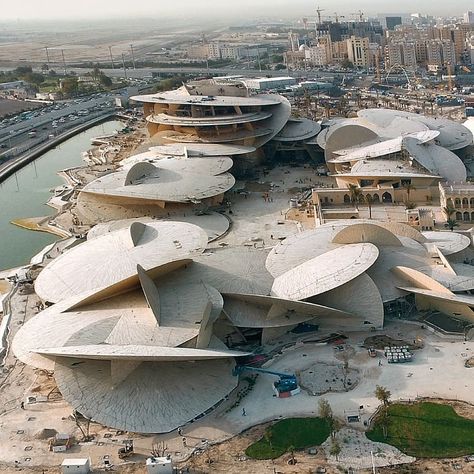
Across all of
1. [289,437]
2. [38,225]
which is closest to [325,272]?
[289,437]

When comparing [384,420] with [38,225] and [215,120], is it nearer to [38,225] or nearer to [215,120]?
[38,225]

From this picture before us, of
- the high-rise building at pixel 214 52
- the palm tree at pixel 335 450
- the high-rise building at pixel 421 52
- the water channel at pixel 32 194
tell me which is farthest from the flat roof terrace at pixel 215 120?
the high-rise building at pixel 214 52

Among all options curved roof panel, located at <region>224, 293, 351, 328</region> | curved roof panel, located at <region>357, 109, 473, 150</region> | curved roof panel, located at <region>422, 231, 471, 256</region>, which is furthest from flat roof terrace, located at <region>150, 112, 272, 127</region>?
curved roof panel, located at <region>224, 293, 351, 328</region>

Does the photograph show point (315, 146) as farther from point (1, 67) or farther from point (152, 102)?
Answer: point (1, 67)

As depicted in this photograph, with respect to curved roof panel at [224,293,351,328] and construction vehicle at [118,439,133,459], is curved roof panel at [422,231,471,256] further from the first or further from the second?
construction vehicle at [118,439,133,459]

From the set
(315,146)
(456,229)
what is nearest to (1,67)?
(315,146)
